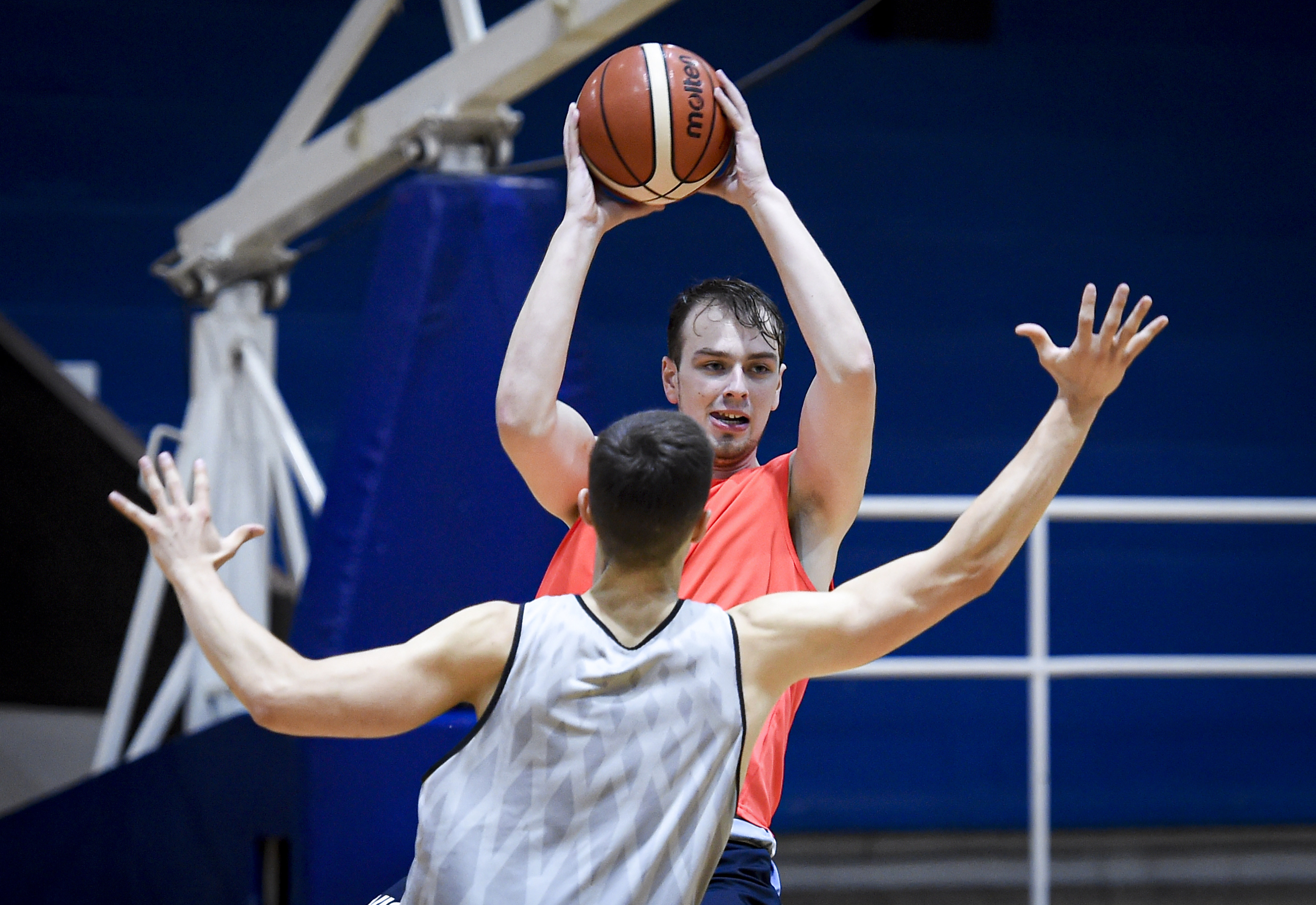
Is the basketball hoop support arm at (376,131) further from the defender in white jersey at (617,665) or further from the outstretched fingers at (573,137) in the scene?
the defender in white jersey at (617,665)

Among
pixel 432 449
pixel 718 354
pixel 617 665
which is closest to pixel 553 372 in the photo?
pixel 718 354

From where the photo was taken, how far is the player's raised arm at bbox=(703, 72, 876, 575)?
2184 mm

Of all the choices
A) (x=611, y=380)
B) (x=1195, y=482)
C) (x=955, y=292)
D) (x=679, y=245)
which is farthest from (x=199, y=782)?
(x=1195, y=482)

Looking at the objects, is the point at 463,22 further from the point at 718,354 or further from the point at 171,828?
the point at 171,828

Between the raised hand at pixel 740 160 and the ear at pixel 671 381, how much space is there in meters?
0.28

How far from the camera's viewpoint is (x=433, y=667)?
1.69 m

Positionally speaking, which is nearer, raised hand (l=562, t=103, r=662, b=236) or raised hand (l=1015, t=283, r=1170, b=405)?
raised hand (l=1015, t=283, r=1170, b=405)

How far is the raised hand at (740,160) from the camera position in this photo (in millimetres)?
2354

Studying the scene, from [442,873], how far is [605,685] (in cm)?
28

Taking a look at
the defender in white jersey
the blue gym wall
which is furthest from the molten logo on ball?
the blue gym wall

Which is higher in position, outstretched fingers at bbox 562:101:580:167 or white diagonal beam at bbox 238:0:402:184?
white diagonal beam at bbox 238:0:402:184

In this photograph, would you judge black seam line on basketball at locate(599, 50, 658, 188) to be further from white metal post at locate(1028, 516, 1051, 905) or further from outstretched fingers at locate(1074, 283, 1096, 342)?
white metal post at locate(1028, 516, 1051, 905)

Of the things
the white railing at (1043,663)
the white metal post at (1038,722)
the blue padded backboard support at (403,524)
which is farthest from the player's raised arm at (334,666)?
the white metal post at (1038,722)

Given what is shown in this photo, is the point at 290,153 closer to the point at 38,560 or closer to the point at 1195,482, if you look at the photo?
the point at 38,560
